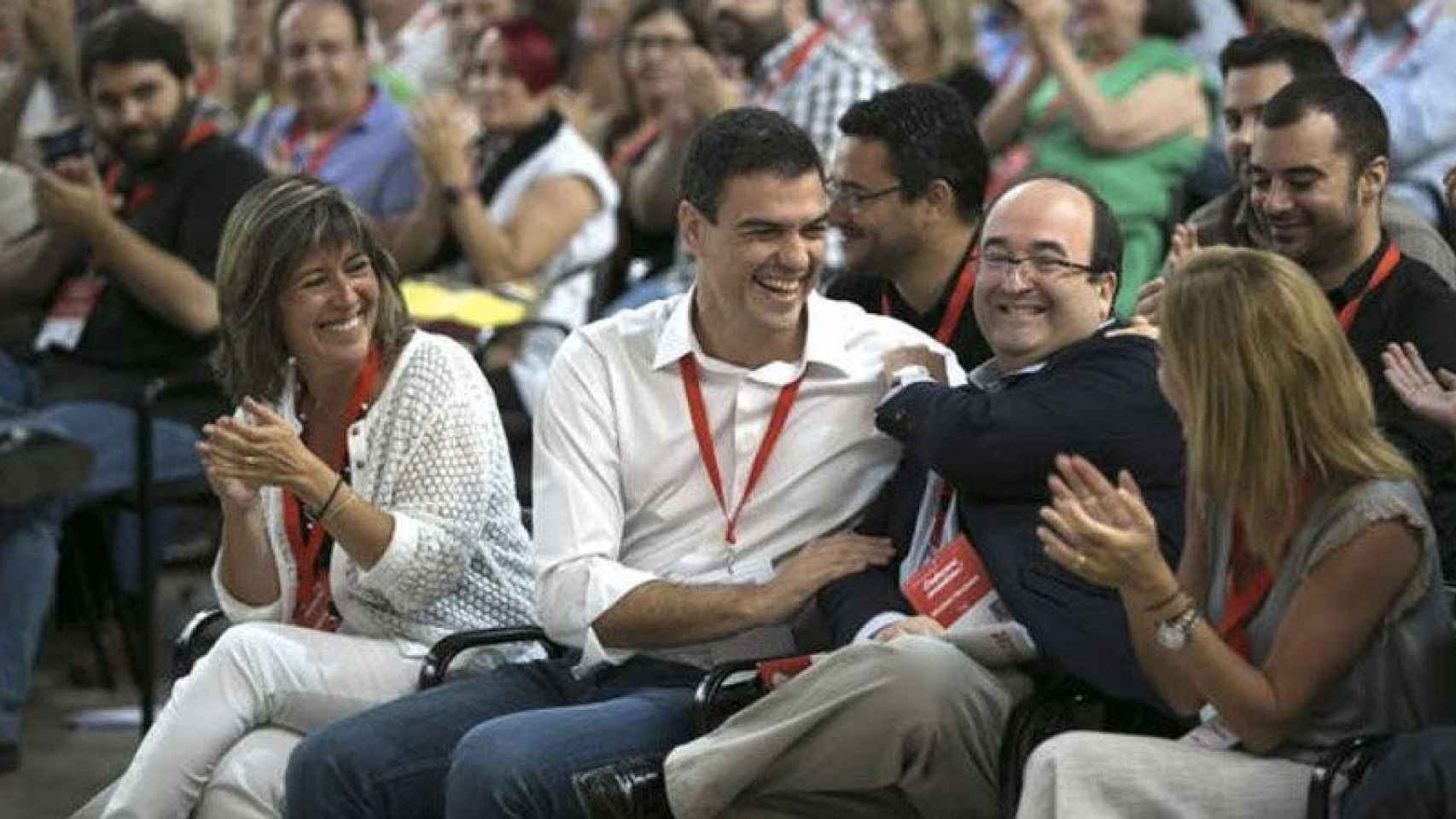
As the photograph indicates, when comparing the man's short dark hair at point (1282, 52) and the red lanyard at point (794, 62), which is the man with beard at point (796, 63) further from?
the man's short dark hair at point (1282, 52)

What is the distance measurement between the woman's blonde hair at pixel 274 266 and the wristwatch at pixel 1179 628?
1672mm

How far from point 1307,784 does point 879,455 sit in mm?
1109

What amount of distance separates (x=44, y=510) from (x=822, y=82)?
7.90 ft

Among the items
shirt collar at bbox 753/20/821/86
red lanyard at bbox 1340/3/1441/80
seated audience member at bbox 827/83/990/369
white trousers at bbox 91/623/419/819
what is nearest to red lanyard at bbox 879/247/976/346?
seated audience member at bbox 827/83/990/369

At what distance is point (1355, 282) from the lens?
537cm

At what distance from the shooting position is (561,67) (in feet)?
29.5

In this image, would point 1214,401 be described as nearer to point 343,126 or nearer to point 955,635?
point 955,635

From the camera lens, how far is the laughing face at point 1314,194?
541 cm

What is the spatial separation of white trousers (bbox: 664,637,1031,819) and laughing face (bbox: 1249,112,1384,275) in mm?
1078

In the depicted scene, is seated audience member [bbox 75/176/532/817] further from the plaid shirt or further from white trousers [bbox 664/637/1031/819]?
the plaid shirt

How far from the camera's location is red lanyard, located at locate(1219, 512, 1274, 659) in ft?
14.9

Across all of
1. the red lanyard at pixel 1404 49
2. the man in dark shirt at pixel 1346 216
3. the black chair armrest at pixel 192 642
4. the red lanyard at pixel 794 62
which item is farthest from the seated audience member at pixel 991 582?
the red lanyard at pixel 794 62

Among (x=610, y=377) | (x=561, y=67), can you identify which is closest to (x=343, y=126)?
(x=561, y=67)

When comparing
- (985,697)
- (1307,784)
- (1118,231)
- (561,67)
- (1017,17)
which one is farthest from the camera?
(1017,17)
